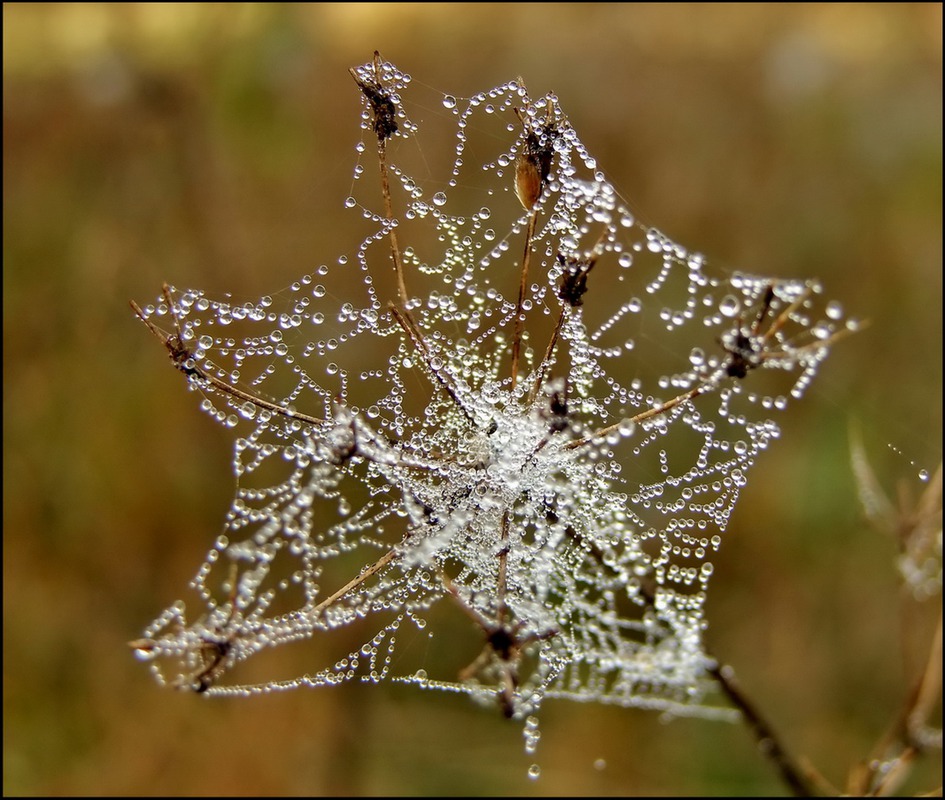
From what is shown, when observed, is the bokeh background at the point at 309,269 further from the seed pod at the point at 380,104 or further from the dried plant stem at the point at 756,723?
the seed pod at the point at 380,104

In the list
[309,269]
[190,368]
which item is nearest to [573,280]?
[190,368]

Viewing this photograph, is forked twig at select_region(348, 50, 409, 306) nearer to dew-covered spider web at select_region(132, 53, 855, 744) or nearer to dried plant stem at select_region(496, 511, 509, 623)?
dew-covered spider web at select_region(132, 53, 855, 744)

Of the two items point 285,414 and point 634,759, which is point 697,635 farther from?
point 634,759

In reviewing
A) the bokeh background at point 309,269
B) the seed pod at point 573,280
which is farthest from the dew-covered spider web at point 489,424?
the bokeh background at point 309,269

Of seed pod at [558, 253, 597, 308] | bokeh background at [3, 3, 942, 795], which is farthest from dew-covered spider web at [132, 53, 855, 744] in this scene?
bokeh background at [3, 3, 942, 795]

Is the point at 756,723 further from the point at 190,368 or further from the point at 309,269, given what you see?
the point at 309,269

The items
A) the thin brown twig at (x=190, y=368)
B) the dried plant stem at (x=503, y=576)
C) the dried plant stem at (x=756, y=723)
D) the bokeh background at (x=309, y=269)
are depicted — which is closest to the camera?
the dried plant stem at (x=503, y=576)
